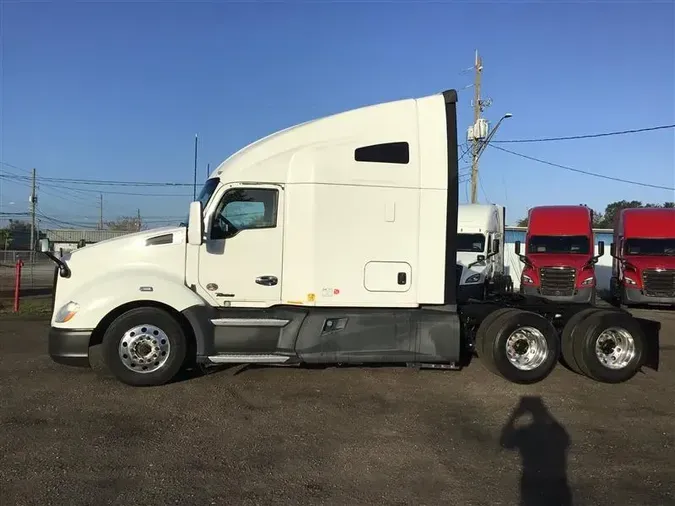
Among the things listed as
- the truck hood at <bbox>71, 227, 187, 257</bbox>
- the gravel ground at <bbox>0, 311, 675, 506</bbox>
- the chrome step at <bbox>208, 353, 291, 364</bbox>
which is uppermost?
the truck hood at <bbox>71, 227, 187, 257</bbox>

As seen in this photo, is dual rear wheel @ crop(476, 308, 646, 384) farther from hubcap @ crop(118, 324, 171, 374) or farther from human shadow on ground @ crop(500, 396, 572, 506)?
hubcap @ crop(118, 324, 171, 374)

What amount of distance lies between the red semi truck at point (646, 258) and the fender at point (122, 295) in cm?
1611

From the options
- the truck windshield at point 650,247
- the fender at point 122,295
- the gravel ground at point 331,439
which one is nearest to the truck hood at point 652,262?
the truck windshield at point 650,247

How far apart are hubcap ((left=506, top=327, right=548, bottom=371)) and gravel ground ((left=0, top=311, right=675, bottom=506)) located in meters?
0.35

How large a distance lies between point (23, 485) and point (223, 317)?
3053 mm

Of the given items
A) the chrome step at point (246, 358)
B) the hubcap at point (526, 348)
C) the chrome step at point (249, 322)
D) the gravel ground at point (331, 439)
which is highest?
the chrome step at point (249, 322)

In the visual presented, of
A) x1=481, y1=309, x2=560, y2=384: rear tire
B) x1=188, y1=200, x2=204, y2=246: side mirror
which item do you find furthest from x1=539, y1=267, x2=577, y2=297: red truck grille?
x1=188, y1=200, x2=204, y2=246: side mirror

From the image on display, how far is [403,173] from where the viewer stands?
7234 millimetres

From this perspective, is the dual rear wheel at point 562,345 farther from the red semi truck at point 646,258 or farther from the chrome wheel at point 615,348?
the red semi truck at point 646,258

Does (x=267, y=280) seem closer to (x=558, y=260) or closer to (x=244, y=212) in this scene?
(x=244, y=212)

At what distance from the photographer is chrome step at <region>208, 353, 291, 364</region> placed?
22.7 feet

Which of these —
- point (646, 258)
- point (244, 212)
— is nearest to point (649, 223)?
point (646, 258)

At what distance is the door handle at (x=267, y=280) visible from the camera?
716cm

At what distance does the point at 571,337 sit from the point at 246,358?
14.0 ft
